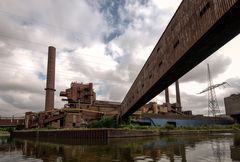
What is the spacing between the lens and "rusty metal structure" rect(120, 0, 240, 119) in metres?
10.4

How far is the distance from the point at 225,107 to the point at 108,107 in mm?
40347

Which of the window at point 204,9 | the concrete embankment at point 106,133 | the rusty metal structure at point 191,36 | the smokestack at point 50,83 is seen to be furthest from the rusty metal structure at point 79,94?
the window at point 204,9

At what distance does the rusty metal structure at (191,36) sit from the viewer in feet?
34.2

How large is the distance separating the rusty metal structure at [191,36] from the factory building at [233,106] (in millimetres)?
58258

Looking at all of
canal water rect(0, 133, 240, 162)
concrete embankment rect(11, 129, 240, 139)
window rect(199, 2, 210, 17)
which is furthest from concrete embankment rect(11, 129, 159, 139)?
window rect(199, 2, 210, 17)

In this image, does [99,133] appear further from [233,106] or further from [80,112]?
[233,106]

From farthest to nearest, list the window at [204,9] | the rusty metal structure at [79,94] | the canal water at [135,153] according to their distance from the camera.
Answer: the rusty metal structure at [79,94] → the canal water at [135,153] → the window at [204,9]

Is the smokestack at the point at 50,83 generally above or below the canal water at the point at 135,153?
above

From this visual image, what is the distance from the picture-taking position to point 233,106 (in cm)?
6962

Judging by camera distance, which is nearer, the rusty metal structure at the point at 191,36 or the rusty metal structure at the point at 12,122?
the rusty metal structure at the point at 191,36

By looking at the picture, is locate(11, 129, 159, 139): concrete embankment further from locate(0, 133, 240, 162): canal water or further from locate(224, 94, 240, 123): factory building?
locate(224, 94, 240, 123): factory building

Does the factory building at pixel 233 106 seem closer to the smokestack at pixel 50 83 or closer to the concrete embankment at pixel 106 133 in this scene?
the concrete embankment at pixel 106 133

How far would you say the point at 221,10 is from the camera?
10008mm

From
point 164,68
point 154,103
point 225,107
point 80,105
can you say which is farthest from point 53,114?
point 225,107
